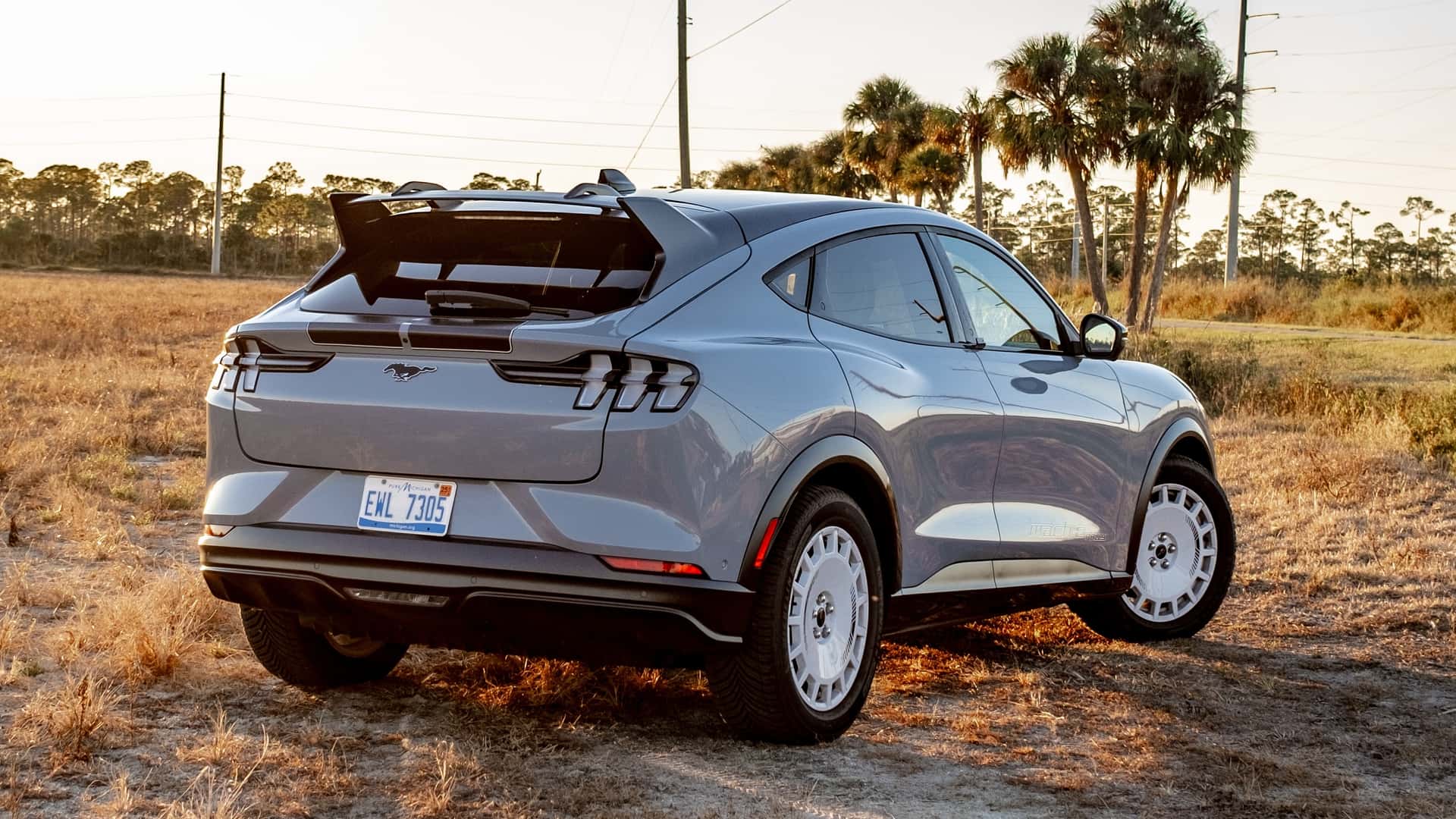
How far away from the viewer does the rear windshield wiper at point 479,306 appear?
440 cm

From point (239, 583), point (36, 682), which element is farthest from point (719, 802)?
point (36, 682)

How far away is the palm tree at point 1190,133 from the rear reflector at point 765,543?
3775 cm

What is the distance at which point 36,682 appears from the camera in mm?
5367

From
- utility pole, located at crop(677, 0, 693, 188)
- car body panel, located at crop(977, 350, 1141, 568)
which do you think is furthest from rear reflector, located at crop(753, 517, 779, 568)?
utility pole, located at crop(677, 0, 693, 188)

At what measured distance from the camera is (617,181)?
197 inches

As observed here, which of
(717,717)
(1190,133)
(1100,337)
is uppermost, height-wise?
(1190,133)

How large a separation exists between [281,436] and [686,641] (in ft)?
4.28

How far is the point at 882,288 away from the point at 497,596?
1794mm

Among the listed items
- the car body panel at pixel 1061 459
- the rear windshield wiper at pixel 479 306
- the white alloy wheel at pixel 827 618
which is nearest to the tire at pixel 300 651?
the rear windshield wiper at pixel 479 306

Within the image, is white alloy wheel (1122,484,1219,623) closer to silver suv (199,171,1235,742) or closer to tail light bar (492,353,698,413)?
silver suv (199,171,1235,742)

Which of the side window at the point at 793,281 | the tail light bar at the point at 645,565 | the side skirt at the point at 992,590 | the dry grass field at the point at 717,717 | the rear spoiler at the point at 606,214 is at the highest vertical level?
the rear spoiler at the point at 606,214

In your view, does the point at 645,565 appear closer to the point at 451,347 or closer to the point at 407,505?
the point at 407,505

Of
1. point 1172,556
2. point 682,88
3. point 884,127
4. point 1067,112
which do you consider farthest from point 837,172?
point 1172,556

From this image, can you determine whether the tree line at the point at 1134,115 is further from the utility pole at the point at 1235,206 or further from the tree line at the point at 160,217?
the tree line at the point at 160,217
